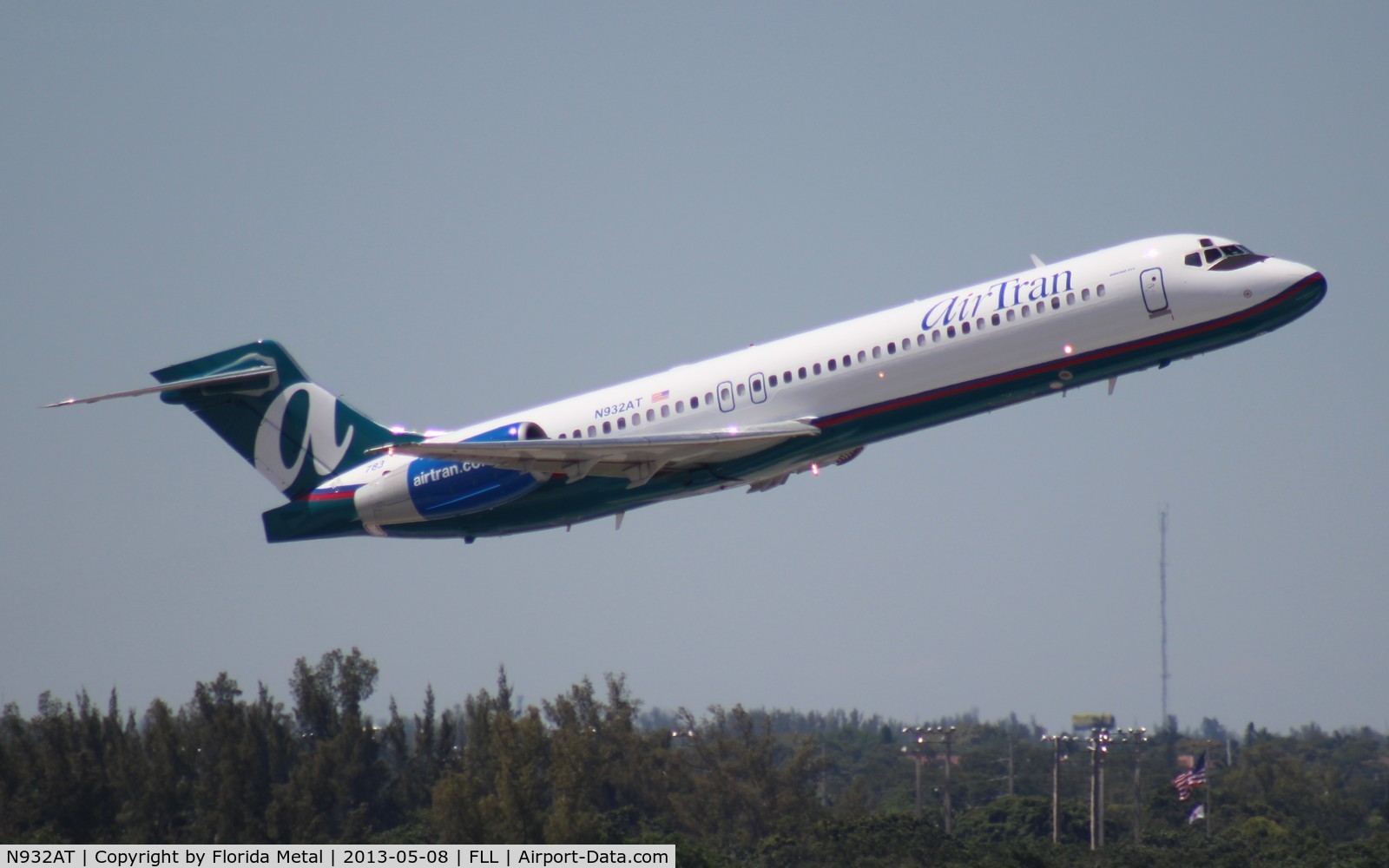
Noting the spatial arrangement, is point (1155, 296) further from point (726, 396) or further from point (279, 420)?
point (279, 420)

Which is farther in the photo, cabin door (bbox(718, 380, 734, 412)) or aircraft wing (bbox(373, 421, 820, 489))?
cabin door (bbox(718, 380, 734, 412))

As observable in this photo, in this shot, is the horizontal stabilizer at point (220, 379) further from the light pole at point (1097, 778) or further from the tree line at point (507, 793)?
the light pole at point (1097, 778)

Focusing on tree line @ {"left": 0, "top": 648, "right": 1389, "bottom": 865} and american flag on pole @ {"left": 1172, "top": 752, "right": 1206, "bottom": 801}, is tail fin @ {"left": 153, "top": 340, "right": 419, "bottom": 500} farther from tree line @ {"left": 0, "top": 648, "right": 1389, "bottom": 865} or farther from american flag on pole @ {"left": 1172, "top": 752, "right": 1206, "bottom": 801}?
american flag on pole @ {"left": 1172, "top": 752, "right": 1206, "bottom": 801}

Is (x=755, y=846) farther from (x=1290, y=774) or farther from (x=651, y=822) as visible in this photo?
(x=1290, y=774)

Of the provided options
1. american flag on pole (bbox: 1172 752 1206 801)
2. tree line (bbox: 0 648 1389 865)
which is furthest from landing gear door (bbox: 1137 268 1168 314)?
american flag on pole (bbox: 1172 752 1206 801)

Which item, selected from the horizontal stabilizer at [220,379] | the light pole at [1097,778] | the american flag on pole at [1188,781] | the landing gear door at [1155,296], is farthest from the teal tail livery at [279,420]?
the american flag on pole at [1188,781]

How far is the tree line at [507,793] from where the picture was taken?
62125mm

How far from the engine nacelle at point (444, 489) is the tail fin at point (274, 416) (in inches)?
78.2

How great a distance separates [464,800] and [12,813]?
22.0 meters

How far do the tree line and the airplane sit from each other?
22383 mm

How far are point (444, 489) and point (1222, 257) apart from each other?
19724mm

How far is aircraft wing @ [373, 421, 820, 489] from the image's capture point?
34.2 m

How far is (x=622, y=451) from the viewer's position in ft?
114

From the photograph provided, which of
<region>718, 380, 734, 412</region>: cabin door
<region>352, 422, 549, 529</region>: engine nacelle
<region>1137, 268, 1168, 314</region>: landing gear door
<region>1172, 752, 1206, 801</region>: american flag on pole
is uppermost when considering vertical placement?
<region>1137, 268, 1168, 314</region>: landing gear door
